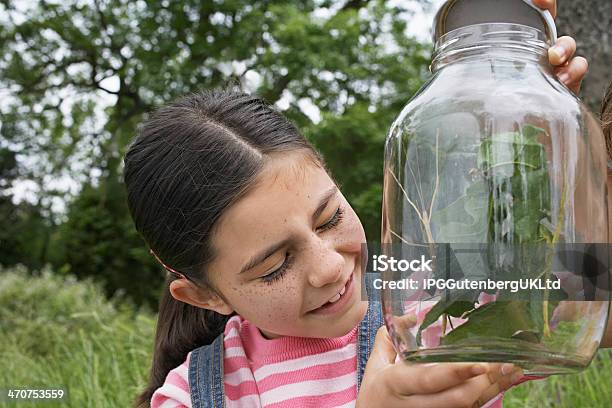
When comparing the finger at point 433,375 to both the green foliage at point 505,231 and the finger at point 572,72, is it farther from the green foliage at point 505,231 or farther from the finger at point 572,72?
the finger at point 572,72

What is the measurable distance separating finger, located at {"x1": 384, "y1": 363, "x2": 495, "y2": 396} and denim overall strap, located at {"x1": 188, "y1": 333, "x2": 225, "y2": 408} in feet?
2.46

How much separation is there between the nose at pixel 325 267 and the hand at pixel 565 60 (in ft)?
1.41

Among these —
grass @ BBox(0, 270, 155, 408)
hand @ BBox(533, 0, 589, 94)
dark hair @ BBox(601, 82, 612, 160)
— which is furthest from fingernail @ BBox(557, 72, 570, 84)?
grass @ BBox(0, 270, 155, 408)

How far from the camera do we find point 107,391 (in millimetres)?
2613

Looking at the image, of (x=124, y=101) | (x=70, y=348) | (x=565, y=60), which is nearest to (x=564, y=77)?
(x=565, y=60)

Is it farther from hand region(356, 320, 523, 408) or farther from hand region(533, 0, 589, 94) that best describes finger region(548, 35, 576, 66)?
hand region(356, 320, 523, 408)

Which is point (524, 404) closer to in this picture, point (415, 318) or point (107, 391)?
point (107, 391)

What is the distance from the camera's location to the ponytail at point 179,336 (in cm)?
175

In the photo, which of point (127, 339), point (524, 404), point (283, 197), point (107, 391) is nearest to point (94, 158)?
point (127, 339)

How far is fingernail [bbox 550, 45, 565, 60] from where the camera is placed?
0.90 m

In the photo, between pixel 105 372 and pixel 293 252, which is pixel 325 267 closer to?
pixel 293 252

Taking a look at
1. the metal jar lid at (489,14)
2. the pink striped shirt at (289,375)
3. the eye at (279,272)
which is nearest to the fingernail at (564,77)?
the metal jar lid at (489,14)

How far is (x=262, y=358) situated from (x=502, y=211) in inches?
35.8

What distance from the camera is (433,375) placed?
79 centimetres
